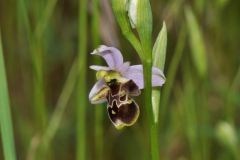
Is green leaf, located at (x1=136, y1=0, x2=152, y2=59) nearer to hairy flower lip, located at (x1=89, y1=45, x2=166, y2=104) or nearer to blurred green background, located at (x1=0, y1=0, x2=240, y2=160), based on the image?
hairy flower lip, located at (x1=89, y1=45, x2=166, y2=104)

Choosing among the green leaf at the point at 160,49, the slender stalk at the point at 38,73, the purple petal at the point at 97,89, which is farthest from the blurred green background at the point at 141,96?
the green leaf at the point at 160,49

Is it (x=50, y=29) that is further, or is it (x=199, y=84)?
(x=50, y=29)

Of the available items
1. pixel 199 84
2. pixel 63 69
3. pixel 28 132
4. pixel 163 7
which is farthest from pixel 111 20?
pixel 63 69

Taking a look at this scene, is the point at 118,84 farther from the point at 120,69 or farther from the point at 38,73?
the point at 38,73

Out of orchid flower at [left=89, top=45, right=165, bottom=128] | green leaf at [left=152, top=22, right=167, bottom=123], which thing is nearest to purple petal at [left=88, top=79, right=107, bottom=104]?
orchid flower at [left=89, top=45, right=165, bottom=128]

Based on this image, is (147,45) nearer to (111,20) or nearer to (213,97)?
(111,20)

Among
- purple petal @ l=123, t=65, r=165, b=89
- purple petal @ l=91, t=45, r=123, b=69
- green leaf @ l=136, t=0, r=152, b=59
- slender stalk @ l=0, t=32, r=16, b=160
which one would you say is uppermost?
green leaf @ l=136, t=0, r=152, b=59

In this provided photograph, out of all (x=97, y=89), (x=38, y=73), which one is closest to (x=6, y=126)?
(x=97, y=89)
